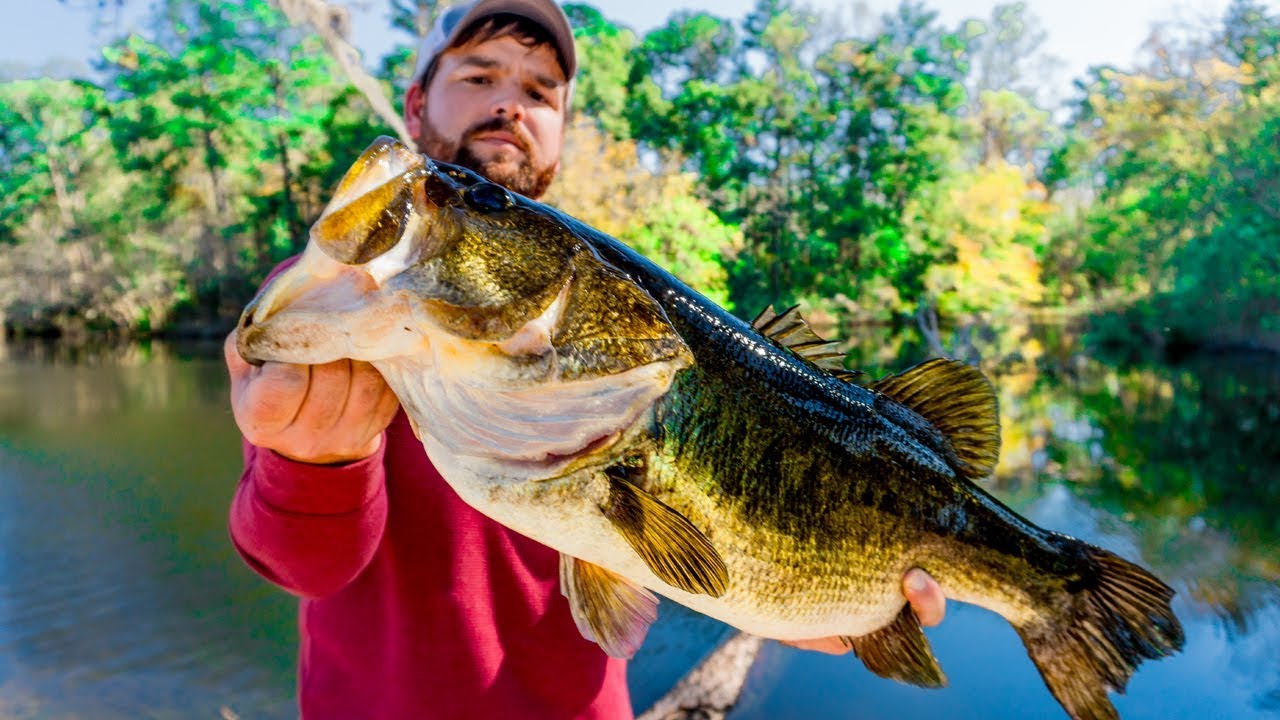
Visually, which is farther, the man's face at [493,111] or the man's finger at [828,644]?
the man's face at [493,111]

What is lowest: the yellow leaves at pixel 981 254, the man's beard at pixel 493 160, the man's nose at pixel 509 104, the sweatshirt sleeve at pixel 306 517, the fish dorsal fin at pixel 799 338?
the sweatshirt sleeve at pixel 306 517

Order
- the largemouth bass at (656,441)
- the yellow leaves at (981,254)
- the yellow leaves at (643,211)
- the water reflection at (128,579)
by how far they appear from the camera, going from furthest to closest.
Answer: the yellow leaves at (981,254) → the yellow leaves at (643,211) → the water reflection at (128,579) → the largemouth bass at (656,441)

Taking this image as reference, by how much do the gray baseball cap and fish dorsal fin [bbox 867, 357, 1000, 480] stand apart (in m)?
1.49

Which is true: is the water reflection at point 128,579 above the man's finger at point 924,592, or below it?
below

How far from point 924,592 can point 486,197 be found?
1143 millimetres

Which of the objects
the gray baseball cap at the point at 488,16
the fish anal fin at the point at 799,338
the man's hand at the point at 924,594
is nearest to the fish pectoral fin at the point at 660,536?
the man's hand at the point at 924,594

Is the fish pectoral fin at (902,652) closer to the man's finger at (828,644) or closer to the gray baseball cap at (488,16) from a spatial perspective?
the man's finger at (828,644)

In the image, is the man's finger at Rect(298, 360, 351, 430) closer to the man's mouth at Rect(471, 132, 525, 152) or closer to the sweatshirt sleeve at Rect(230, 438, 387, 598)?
the sweatshirt sleeve at Rect(230, 438, 387, 598)

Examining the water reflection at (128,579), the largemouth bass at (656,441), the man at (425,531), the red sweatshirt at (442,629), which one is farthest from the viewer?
the water reflection at (128,579)

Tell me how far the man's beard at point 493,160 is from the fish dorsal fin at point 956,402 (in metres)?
1.27

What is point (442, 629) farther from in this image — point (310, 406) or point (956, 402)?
point (956, 402)

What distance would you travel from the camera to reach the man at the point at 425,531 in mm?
1389

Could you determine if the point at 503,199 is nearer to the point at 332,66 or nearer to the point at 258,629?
the point at 258,629

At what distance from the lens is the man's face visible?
239cm
